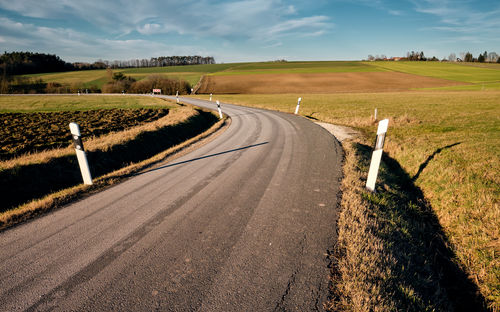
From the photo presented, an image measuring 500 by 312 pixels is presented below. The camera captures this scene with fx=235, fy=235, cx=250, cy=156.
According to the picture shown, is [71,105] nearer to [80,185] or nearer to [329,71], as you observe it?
[80,185]

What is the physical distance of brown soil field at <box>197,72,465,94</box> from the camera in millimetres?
53562

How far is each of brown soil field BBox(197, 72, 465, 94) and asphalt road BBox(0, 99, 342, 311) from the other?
4895 centimetres

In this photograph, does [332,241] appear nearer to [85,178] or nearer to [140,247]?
[140,247]

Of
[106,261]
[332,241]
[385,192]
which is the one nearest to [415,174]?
[385,192]

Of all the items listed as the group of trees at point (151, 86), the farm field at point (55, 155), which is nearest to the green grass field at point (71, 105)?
the farm field at point (55, 155)

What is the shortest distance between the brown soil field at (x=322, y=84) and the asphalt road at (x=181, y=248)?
4895cm

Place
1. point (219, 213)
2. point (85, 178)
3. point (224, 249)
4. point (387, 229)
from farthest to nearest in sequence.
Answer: point (85, 178)
point (219, 213)
point (387, 229)
point (224, 249)

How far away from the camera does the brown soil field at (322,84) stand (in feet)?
176

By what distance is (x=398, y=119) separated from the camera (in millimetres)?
14828

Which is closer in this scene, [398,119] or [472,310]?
[472,310]

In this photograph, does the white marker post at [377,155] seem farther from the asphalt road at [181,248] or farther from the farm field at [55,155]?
the farm field at [55,155]

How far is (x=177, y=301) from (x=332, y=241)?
2.01m

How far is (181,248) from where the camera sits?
9.87ft

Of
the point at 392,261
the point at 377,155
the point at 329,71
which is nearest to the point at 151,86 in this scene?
the point at 377,155
